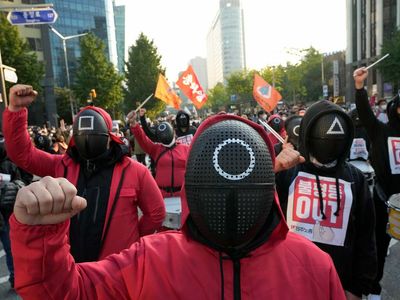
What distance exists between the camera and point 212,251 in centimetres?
128

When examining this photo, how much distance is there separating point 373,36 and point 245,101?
34999 millimetres

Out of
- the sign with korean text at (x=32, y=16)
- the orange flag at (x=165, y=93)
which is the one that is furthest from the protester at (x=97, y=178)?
the orange flag at (x=165, y=93)

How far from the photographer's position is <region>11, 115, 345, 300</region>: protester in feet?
3.52

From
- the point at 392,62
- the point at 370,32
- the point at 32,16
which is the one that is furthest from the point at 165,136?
the point at 370,32

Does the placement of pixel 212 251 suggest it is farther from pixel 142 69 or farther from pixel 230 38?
pixel 230 38

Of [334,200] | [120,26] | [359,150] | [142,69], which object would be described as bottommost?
[359,150]

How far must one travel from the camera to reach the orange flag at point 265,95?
13.5 m

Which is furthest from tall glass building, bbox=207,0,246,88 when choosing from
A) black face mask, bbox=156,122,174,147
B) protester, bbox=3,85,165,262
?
protester, bbox=3,85,165,262

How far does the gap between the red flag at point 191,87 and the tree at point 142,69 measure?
35.0 meters

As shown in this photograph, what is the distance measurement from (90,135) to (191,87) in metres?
11.1

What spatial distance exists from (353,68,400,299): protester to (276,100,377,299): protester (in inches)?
50.9

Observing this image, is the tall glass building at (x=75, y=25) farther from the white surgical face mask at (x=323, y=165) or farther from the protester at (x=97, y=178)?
the white surgical face mask at (x=323, y=165)

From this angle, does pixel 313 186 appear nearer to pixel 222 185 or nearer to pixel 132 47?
pixel 222 185

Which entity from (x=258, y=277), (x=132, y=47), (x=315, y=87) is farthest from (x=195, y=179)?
(x=315, y=87)
